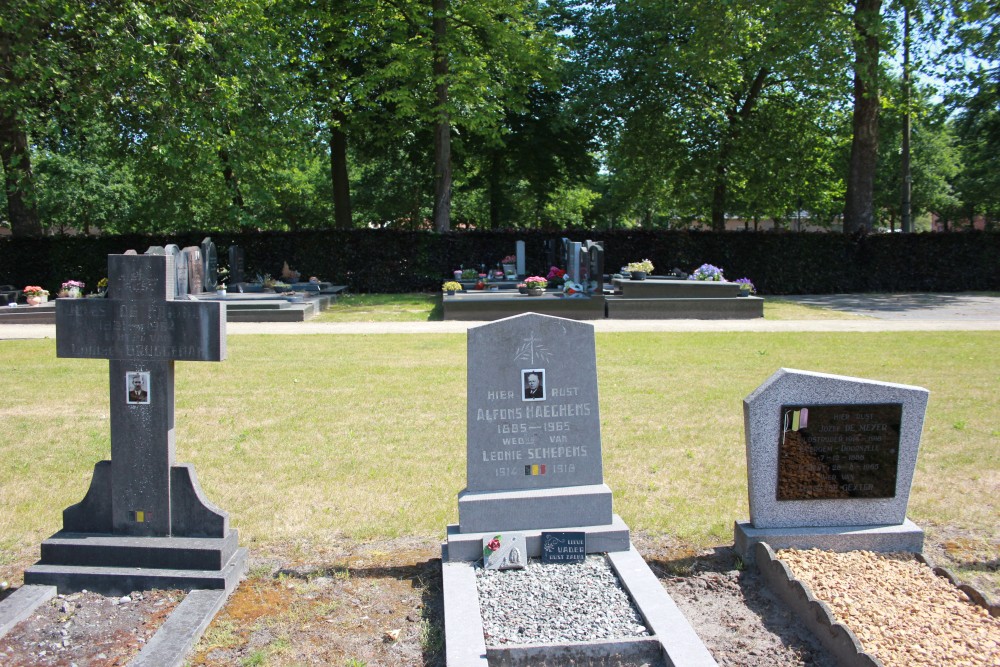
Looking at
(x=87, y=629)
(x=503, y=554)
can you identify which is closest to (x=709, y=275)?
(x=503, y=554)

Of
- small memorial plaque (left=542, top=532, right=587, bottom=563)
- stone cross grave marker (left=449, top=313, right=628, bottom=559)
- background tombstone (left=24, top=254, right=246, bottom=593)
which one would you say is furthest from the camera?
stone cross grave marker (left=449, top=313, right=628, bottom=559)

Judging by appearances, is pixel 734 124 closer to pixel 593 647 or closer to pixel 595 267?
pixel 595 267

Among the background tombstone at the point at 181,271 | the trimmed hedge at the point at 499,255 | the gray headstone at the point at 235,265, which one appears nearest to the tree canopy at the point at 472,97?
the trimmed hedge at the point at 499,255

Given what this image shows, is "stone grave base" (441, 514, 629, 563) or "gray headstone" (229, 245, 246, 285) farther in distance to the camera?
"gray headstone" (229, 245, 246, 285)

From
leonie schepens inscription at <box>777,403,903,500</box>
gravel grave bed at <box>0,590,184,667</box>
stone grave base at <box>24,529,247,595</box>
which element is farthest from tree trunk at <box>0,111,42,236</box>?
leonie schepens inscription at <box>777,403,903,500</box>

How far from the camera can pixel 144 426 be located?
17.0 feet

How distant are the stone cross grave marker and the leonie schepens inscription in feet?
4.02

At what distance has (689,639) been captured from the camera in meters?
4.16

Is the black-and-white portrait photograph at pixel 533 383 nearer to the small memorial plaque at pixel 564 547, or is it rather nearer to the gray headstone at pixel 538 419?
the gray headstone at pixel 538 419

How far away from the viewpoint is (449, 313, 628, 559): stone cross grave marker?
5.40m

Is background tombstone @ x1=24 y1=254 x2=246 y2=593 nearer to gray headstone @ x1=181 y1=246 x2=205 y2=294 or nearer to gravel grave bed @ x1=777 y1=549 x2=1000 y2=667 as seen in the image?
gravel grave bed @ x1=777 y1=549 x2=1000 y2=667

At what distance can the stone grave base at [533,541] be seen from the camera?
5211 millimetres

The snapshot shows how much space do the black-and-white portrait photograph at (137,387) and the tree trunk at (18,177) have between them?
21393 mm

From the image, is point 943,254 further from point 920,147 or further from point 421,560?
point 421,560
